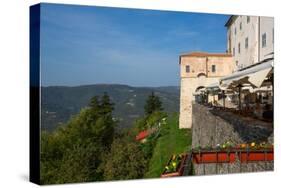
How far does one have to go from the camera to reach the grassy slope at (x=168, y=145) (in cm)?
818

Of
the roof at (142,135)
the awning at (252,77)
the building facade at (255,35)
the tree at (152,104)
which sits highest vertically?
the building facade at (255,35)

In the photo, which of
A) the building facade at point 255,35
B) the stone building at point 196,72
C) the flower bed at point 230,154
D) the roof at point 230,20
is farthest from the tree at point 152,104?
the roof at point 230,20

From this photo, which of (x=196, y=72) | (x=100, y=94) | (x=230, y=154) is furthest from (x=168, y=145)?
(x=100, y=94)

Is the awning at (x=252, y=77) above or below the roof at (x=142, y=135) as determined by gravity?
above

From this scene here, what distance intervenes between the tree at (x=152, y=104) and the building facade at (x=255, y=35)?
162cm

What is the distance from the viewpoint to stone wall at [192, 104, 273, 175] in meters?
8.32

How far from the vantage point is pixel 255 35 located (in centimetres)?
957

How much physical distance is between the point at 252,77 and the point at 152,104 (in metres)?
1.76

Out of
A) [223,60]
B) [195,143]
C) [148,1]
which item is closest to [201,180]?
[195,143]

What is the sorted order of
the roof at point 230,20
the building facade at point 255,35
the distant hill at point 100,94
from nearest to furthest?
1. the distant hill at point 100,94
2. the roof at point 230,20
3. the building facade at point 255,35

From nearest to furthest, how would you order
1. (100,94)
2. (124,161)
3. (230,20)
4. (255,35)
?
(100,94)
(124,161)
(230,20)
(255,35)

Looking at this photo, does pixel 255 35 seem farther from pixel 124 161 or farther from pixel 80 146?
pixel 80 146

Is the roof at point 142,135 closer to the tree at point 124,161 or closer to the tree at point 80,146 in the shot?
the tree at point 124,161
